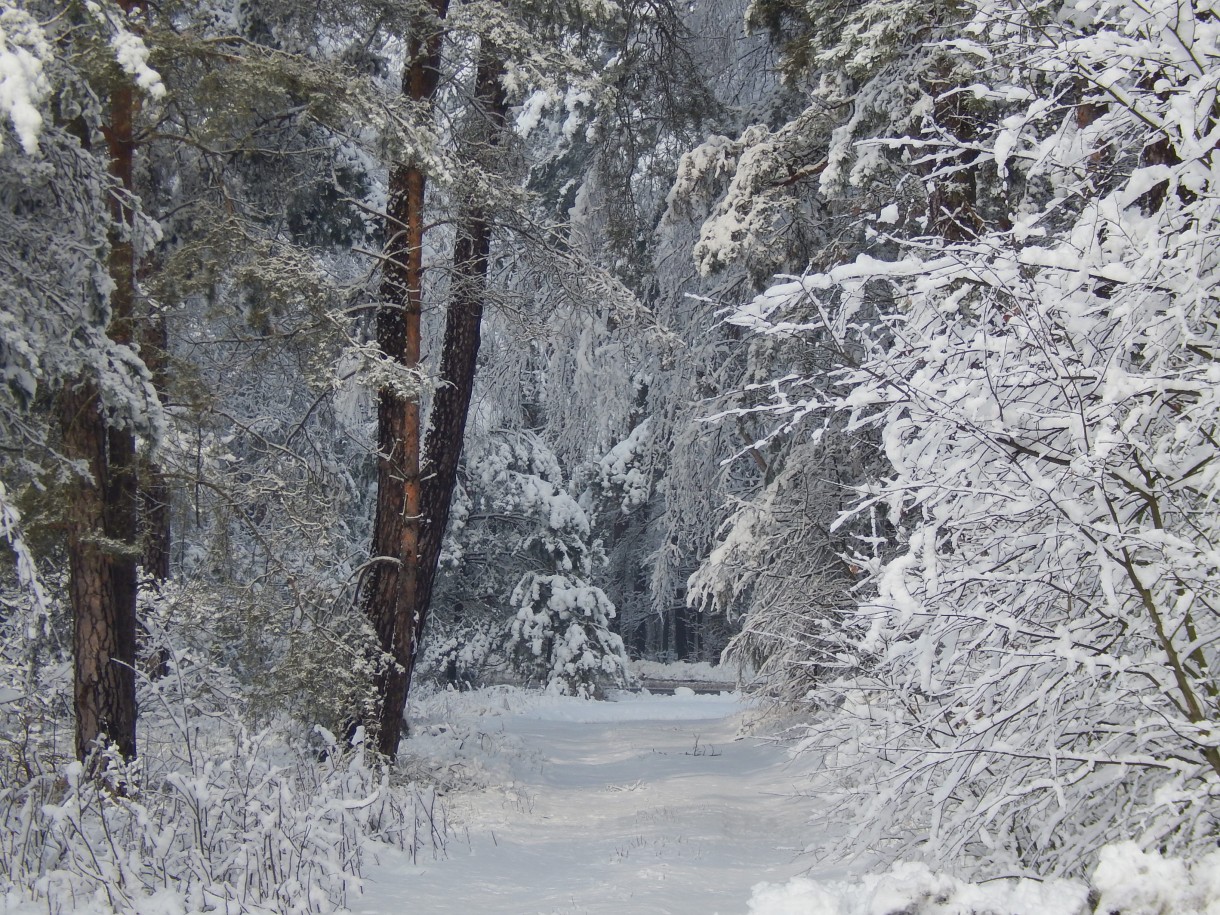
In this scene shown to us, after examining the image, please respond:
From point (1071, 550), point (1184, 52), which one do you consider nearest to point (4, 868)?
point (1071, 550)

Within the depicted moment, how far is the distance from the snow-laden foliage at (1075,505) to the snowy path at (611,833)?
2315 millimetres

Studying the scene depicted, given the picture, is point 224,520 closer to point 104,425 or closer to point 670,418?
point 104,425

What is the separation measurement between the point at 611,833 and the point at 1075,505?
5723 mm

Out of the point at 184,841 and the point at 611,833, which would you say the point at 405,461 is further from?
the point at 184,841

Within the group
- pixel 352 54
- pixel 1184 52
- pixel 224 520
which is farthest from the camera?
→ pixel 352 54

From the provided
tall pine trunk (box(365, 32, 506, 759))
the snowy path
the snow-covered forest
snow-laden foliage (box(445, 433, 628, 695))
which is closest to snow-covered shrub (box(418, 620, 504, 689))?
snow-laden foliage (box(445, 433, 628, 695))

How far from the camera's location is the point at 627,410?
14383 mm

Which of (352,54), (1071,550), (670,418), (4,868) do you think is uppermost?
(352,54)

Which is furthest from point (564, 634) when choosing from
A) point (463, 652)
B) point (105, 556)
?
point (105, 556)

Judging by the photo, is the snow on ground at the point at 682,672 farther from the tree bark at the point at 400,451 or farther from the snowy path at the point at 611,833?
the tree bark at the point at 400,451

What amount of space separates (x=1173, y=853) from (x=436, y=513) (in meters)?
7.20

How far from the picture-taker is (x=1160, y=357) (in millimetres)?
3523

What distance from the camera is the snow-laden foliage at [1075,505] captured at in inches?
134

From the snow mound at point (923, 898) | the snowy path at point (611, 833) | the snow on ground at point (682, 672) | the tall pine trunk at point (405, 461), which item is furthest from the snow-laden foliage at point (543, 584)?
the snow mound at point (923, 898)
